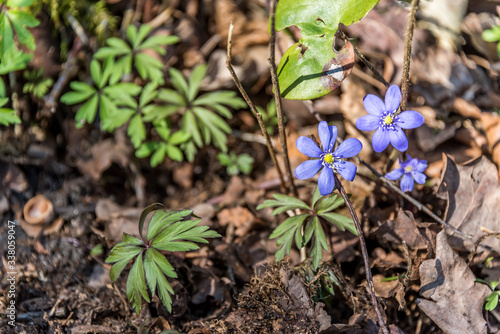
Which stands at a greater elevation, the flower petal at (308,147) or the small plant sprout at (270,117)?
the flower petal at (308,147)

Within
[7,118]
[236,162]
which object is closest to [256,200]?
[236,162]

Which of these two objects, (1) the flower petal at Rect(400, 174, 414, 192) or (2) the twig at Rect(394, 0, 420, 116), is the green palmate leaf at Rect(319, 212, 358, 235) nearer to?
(1) the flower petal at Rect(400, 174, 414, 192)

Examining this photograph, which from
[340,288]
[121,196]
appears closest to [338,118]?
[340,288]

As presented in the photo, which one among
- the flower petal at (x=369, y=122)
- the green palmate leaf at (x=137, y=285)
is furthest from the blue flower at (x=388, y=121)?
the green palmate leaf at (x=137, y=285)

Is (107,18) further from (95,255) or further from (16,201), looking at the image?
(95,255)

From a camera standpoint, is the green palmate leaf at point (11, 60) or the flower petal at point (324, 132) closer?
the flower petal at point (324, 132)

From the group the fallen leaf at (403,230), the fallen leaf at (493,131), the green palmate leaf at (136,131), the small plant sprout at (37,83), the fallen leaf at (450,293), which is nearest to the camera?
the fallen leaf at (450,293)

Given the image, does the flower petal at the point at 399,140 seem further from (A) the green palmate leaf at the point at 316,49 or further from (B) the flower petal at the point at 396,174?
(A) the green palmate leaf at the point at 316,49

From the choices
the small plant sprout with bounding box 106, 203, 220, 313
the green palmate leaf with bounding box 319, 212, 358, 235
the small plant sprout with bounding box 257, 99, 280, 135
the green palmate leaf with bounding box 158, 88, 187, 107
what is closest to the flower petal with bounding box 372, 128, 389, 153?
the green palmate leaf with bounding box 319, 212, 358, 235
